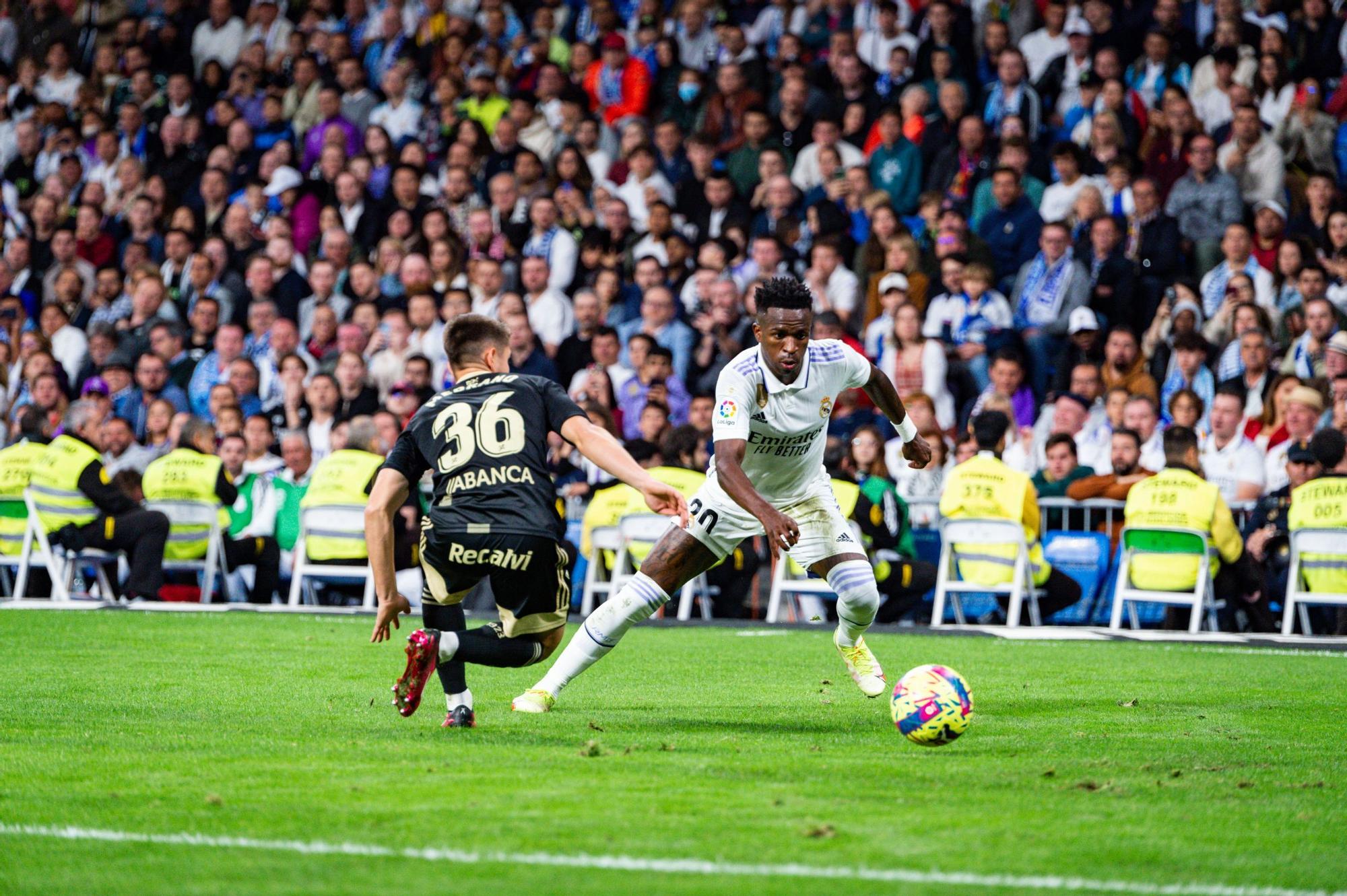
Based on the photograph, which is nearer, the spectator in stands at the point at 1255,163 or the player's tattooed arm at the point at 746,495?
the player's tattooed arm at the point at 746,495

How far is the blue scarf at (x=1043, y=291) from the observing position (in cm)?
1672

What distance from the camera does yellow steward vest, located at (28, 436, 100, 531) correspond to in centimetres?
1588

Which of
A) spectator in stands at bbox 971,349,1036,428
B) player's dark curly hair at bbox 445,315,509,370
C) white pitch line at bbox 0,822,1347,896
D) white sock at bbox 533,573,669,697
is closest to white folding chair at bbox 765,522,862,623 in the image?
spectator in stands at bbox 971,349,1036,428

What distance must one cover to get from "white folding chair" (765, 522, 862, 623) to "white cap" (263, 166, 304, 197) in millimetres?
9371

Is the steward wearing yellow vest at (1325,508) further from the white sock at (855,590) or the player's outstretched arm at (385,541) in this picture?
the player's outstretched arm at (385,541)

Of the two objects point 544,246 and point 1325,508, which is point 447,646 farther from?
point 544,246

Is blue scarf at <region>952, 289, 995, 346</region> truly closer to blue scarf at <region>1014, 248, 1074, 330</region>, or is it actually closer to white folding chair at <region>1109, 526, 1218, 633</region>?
blue scarf at <region>1014, 248, 1074, 330</region>

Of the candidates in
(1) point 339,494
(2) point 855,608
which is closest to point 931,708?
(2) point 855,608

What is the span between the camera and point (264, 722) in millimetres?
7840

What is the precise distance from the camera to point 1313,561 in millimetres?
13758

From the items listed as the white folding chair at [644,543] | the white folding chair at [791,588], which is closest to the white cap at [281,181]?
the white folding chair at [644,543]

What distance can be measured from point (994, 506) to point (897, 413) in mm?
5722

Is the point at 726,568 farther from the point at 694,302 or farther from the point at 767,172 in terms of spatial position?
the point at 767,172

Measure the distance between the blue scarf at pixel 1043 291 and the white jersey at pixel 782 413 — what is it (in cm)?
819
